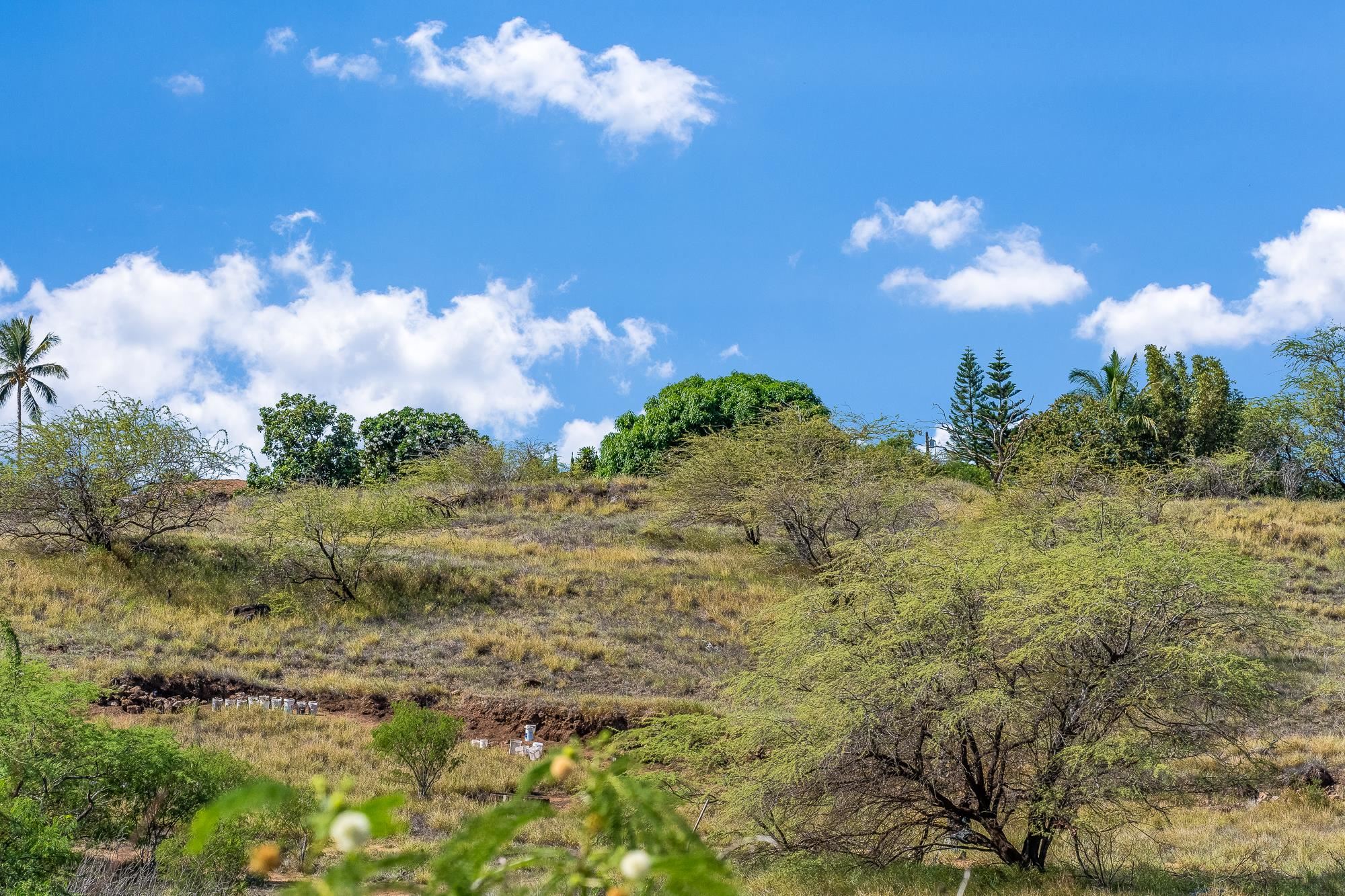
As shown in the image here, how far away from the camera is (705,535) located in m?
39.3

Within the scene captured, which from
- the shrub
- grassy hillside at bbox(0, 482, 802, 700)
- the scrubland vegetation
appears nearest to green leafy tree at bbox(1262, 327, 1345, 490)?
the scrubland vegetation

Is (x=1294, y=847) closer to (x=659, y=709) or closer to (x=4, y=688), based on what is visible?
(x=659, y=709)

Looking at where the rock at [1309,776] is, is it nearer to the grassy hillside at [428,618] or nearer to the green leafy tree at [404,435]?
the grassy hillside at [428,618]

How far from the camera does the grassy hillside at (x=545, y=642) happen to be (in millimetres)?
13430

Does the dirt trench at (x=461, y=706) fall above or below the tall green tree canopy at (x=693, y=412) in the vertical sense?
below

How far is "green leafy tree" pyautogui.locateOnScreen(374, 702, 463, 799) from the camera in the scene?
17266 mm

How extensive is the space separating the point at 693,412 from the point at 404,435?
A: 19.3 meters

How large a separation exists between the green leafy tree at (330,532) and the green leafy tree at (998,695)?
19.6 m

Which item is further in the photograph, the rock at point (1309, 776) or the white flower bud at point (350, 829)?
the rock at point (1309, 776)

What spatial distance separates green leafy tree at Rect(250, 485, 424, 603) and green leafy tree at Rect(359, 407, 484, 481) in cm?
2971

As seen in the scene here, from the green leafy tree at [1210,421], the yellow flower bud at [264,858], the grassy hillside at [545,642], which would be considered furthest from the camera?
the green leafy tree at [1210,421]

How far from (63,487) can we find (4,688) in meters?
21.8

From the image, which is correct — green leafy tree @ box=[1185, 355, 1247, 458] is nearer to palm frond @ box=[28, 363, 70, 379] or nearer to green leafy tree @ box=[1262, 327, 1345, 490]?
green leafy tree @ box=[1262, 327, 1345, 490]

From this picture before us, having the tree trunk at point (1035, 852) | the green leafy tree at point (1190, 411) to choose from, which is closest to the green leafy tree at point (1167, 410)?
the green leafy tree at point (1190, 411)
